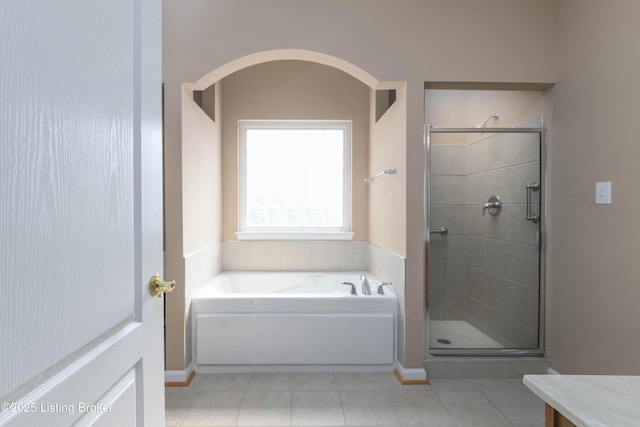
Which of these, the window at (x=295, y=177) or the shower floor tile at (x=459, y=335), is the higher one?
the window at (x=295, y=177)

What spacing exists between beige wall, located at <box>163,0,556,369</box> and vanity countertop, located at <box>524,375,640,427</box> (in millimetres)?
1581

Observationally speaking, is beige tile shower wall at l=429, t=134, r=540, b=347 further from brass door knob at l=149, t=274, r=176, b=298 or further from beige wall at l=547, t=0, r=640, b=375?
brass door knob at l=149, t=274, r=176, b=298

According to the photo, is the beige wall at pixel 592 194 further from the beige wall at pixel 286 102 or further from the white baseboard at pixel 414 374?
the beige wall at pixel 286 102

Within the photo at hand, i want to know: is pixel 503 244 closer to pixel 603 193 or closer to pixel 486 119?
pixel 603 193

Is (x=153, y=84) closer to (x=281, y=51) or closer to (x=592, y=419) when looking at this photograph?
(x=592, y=419)

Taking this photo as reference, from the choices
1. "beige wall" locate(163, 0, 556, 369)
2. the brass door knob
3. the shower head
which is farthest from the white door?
the shower head

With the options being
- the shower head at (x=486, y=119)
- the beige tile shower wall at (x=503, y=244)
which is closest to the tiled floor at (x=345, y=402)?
the beige tile shower wall at (x=503, y=244)

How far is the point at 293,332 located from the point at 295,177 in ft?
5.42

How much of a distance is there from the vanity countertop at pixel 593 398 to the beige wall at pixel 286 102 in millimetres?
2863

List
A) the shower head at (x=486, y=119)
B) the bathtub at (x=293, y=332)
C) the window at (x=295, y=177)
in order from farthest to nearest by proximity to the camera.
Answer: the window at (x=295, y=177)
the shower head at (x=486, y=119)
the bathtub at (x=293, y=332)

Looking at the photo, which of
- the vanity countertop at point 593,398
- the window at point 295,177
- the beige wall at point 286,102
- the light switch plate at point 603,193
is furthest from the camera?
the window at point 295,177

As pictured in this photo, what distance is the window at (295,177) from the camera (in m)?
3.57

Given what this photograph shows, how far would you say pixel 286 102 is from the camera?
11.4 ft

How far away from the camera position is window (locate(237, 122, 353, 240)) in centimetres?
357
